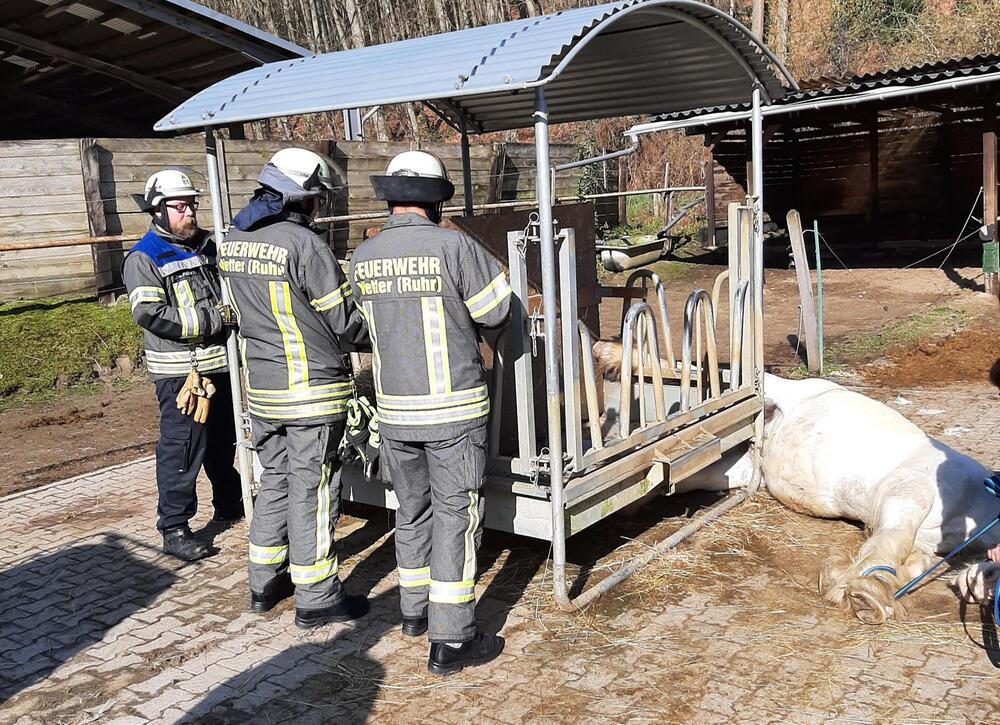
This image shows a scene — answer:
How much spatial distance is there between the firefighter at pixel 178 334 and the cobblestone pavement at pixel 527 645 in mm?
394

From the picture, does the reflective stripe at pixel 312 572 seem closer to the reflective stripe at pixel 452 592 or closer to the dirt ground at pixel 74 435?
the reflective stripe at pixel 452 592

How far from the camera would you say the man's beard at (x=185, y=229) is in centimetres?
524

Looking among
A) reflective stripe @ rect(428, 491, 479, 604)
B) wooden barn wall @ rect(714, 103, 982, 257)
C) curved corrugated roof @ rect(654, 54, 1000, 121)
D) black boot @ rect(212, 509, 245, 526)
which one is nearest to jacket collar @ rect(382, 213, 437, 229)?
reflective stripe @ rect(428, 491, 479, 604)

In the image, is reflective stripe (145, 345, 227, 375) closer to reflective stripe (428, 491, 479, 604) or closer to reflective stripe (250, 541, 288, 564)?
reflective stripe (250, 541, 288, 564)

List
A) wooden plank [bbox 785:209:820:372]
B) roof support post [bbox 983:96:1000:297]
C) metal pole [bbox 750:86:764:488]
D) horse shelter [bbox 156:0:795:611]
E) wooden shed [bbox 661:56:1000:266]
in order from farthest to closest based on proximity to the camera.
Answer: wooden shed [bbox 661:56:1000:266] < roof support post [bbox 983:96:1000:297] < wooden plank [bbox 785:209:820:372] < metal pole [bbox 750:86:764:488] < horse shelter [bbox 156:0:795:611]

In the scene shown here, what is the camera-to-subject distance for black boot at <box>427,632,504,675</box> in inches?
149

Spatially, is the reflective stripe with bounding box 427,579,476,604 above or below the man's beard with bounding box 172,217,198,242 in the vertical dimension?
below

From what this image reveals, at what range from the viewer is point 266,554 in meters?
4.43

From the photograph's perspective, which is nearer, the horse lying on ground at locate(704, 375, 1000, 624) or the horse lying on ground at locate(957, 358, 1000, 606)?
the horse lying on ground at locate(957, 358, 1000, 606)

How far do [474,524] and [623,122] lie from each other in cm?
2641

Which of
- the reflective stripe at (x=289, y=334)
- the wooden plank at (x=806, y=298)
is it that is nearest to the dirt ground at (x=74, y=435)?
the reflective stripe at (x=289, y=334)

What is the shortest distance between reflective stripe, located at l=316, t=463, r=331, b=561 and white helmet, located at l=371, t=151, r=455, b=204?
1266mm

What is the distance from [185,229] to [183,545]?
174 centimetres

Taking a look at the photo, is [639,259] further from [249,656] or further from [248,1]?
[248,1]
